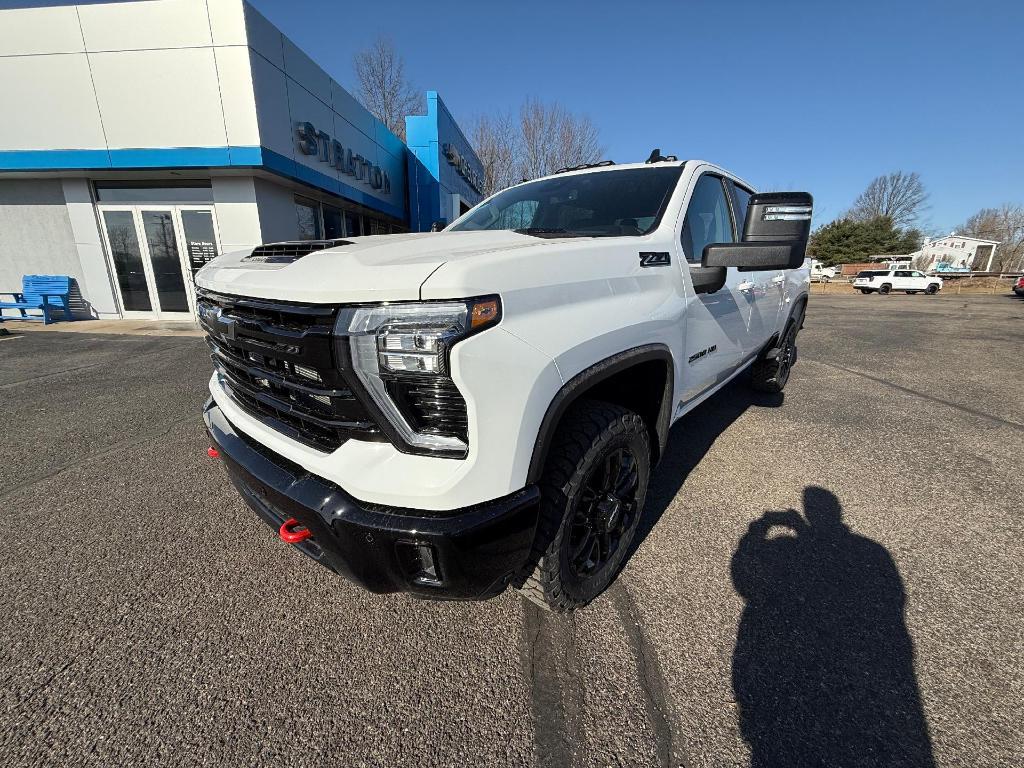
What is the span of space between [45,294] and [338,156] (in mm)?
7258

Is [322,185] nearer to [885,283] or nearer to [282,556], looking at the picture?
[282,556]

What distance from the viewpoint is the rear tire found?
4469 mm

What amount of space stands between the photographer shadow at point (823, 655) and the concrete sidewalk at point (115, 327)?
9.98m

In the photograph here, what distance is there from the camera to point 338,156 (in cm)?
1200

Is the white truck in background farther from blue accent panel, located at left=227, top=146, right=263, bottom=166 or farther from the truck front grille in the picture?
the truck front grille

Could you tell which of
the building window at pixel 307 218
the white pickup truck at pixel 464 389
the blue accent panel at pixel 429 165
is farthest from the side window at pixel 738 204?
the blue accent panel at pixel 429 165

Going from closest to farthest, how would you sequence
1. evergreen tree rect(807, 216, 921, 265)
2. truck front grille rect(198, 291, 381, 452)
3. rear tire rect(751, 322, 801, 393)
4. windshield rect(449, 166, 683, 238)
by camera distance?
1. truck front grille rect(198, 291, 381, 452)
2. windshield rect(449, 166, 683, 238)
3. rear tire rect(751, 322, 801, 393)
4. evergreen tree rect(807, 216, 921, 265)

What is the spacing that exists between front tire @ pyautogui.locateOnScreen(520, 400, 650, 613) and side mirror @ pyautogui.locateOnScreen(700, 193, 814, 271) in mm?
813

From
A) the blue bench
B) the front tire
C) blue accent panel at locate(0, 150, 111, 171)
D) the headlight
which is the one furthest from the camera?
the blue bench

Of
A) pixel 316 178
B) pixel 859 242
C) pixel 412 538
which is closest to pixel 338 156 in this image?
pixel 316 178

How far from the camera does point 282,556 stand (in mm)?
2252

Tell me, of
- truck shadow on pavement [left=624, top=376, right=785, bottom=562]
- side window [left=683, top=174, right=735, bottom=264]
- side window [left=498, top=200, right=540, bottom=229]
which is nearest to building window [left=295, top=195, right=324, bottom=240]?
side window [left=498, top=200, right=540, bottom=229]

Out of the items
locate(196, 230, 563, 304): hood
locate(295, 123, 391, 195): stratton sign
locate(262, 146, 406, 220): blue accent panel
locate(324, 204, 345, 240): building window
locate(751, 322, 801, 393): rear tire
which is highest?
locate(295, 123, 391, 195): stratton sign

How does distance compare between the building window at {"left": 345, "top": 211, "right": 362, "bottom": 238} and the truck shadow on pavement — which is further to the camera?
the building window at {"left": 345, "top": 211, "right": 362, "bottom": 238}
